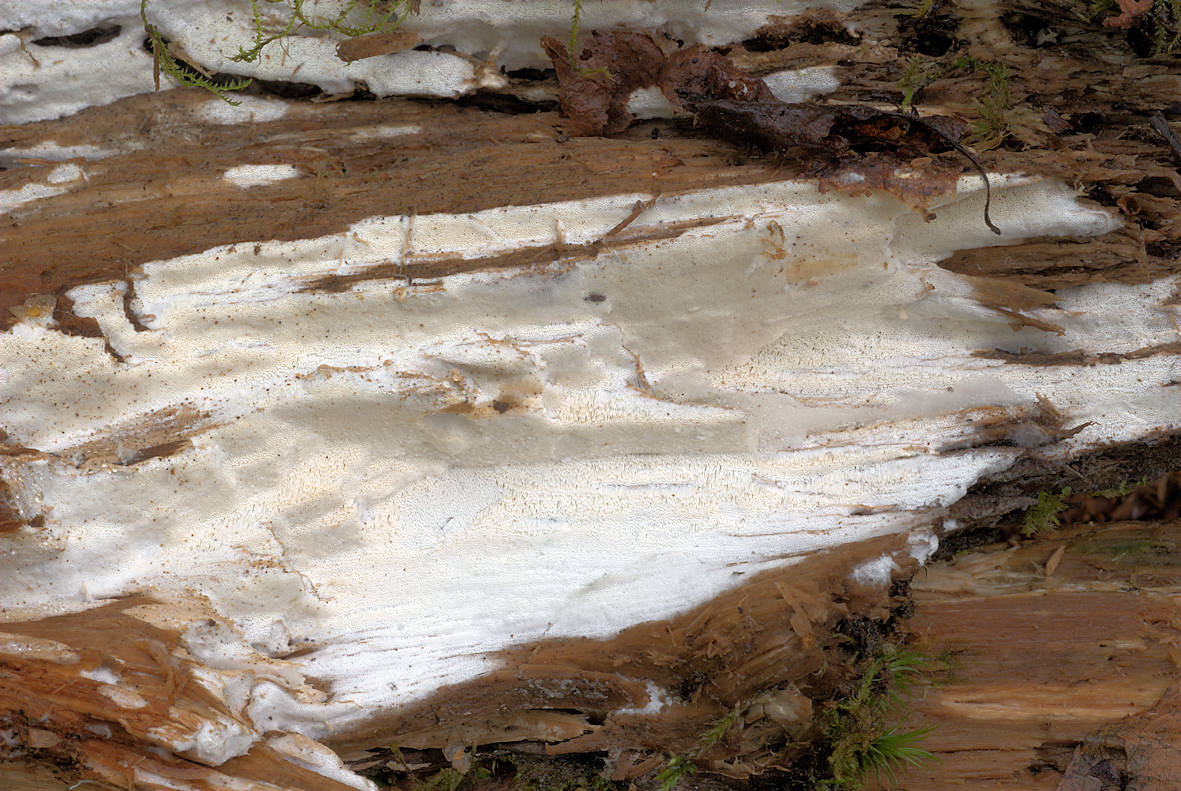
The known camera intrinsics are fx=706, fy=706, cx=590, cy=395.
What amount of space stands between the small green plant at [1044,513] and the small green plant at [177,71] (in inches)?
142

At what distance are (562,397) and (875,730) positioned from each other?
1.76 metres

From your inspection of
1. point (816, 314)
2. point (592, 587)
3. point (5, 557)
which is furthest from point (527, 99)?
point (5, 557)

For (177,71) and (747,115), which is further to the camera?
(177,71)

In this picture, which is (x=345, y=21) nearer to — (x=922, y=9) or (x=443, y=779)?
(x=922, y=9)

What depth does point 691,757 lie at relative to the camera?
2707 mm

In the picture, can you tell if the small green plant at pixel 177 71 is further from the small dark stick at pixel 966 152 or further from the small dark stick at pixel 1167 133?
the small dark stick at pixel 1167 133

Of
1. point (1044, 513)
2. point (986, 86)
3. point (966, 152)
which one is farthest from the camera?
point (1044, 513)

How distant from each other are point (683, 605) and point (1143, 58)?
273 cm

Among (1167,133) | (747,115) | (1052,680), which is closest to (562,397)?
(747,115)

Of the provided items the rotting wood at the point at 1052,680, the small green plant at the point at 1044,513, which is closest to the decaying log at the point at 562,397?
the rotting wood at the point at 1052,680

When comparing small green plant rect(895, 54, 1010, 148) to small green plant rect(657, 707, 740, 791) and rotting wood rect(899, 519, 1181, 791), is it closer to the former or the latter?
rotting wood rect(899, 519, 1181, 791)

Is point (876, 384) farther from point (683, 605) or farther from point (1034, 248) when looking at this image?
point (683, 605)

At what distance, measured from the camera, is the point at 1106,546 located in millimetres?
2963

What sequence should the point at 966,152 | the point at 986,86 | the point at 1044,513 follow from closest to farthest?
the point at 966,152, the point at 986,86, the point at 1044,513
